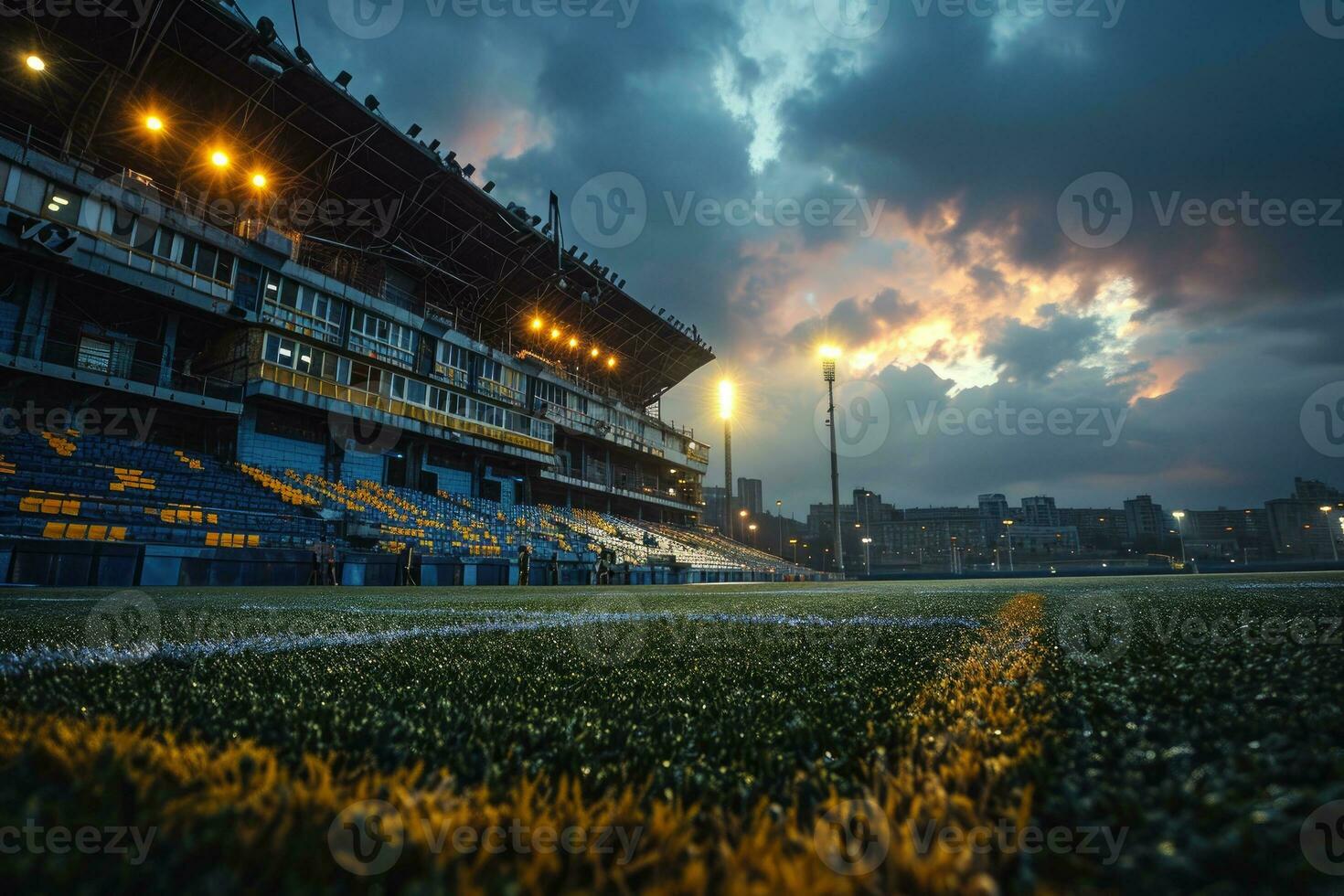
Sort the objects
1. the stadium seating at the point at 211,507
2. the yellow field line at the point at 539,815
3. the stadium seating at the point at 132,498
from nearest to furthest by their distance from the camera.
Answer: the yellow field line at the point at 539,815 → the stadium seating at the point at 132,498 → the stadium seating at the point at 211,507

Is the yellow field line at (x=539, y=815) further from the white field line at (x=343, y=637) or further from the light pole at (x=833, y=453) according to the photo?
the light pole at (x=833, y=453)

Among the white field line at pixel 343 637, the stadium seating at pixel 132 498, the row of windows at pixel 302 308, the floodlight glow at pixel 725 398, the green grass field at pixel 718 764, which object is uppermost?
the floodlight glow at pixel 725 398

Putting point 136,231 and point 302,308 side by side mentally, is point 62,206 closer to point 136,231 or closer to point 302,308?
point 136,231

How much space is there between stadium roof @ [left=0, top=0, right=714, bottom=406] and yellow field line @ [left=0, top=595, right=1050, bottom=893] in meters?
29.2

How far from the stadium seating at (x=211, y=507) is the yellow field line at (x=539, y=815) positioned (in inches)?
596

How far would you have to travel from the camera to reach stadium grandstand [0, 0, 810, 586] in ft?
52.7

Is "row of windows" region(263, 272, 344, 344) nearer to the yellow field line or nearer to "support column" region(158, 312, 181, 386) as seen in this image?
"support column" region(158, 312, 181, 386)

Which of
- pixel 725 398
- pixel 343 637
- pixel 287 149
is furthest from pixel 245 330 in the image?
pixel 725 398

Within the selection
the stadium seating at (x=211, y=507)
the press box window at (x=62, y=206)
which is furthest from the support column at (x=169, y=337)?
the stadium seating at (x=211, y=507)

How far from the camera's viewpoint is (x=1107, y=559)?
3100 inches

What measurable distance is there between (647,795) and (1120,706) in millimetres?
1009

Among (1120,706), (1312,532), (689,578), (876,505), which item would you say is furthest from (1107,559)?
(1120,706)

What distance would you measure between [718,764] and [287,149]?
3347 centimetres

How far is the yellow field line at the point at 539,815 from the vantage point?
1.98 ft
